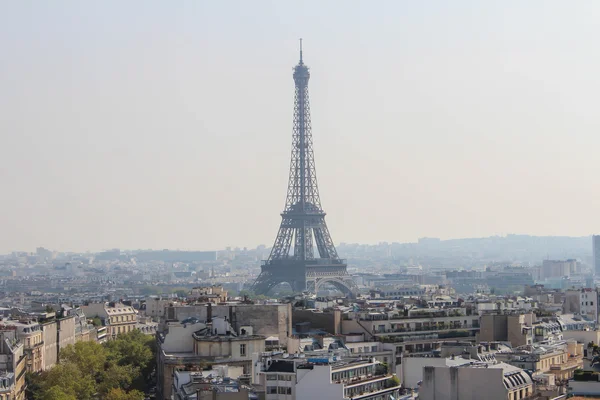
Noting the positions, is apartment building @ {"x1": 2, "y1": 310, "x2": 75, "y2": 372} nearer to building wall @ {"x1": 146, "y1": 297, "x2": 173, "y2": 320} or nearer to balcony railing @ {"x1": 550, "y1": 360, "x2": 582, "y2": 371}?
balcony railing @ {"x1": 550, "y1": 360, "x2": 582, "y2": 371}

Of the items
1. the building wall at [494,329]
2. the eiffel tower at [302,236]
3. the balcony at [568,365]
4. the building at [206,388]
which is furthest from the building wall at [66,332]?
the eiffel tower at [302,236]

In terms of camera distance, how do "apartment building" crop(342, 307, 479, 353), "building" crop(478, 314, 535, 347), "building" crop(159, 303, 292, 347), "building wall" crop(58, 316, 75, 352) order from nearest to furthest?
"building" crop(159, 303, 292, 347) < "apartment building" crop(342, 307, 479, 353) < "building" crop(478, 314, 535, 347) < "building wall" crop(58, 316, 75, 352)

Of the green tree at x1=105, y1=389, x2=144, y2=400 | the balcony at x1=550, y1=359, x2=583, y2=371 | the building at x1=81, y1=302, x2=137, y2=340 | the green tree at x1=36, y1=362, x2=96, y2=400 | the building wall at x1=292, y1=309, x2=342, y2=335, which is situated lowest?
the green tree at x1=105, y1=389, x2=144, y2=400

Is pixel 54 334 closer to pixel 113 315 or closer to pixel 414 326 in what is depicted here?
pixel 414 326

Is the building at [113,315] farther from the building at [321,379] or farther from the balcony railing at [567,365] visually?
the building at [321,379]

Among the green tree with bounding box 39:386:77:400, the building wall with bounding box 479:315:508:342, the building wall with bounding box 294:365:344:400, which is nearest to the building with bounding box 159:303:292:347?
the green tree with bounding box 39:386:77:400
